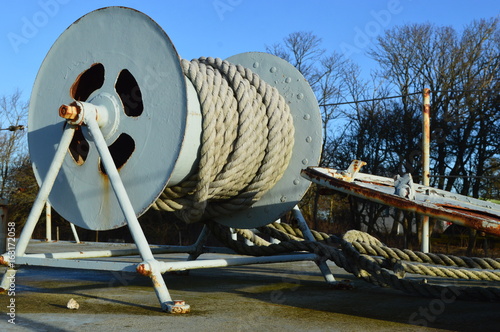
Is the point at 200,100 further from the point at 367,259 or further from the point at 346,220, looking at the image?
the point at 346,220

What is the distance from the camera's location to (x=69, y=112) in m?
4.16

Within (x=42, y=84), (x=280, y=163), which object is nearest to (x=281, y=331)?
(x=280, y=163)

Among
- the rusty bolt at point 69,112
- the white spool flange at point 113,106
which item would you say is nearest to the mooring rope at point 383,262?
the white spool flange at point 113,106

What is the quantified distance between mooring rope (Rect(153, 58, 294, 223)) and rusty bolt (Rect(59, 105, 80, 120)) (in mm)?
878

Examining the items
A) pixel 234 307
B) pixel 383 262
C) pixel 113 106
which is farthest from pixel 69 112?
pixel 383 262

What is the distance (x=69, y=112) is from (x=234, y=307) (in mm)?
1752

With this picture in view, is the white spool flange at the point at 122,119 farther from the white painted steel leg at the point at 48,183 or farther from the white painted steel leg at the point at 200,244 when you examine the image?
the white painted steel leg at the point at 200,244

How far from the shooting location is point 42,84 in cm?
502

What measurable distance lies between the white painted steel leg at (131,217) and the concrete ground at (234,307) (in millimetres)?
119

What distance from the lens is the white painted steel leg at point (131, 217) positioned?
12.6 feet

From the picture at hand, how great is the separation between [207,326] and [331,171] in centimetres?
156

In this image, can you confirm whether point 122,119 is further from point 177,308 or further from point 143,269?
point 177,308

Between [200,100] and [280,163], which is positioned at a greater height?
[200,100]

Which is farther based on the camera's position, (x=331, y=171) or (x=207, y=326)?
(x=331, y=171)
